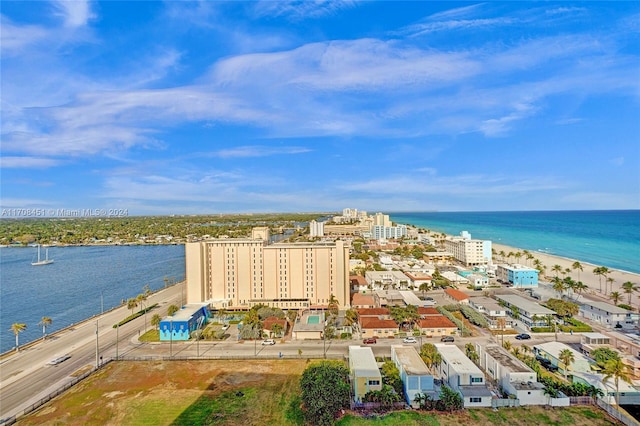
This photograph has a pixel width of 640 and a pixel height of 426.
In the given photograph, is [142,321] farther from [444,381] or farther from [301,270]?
[444,381]

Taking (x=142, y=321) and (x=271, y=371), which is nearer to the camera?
(x=271, y=371)

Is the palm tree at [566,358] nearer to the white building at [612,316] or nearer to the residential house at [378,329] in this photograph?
the residential house at [378,329]

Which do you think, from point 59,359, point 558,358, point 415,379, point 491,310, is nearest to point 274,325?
point 415,379

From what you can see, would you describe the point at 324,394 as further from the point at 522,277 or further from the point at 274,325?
the point at 522,277

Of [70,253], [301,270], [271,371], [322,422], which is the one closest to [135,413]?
[271,371]

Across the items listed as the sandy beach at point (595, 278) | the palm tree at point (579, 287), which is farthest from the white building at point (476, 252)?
the palm tree at point (579, 287)

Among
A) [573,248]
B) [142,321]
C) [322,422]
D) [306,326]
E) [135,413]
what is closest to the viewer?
[322,422]
